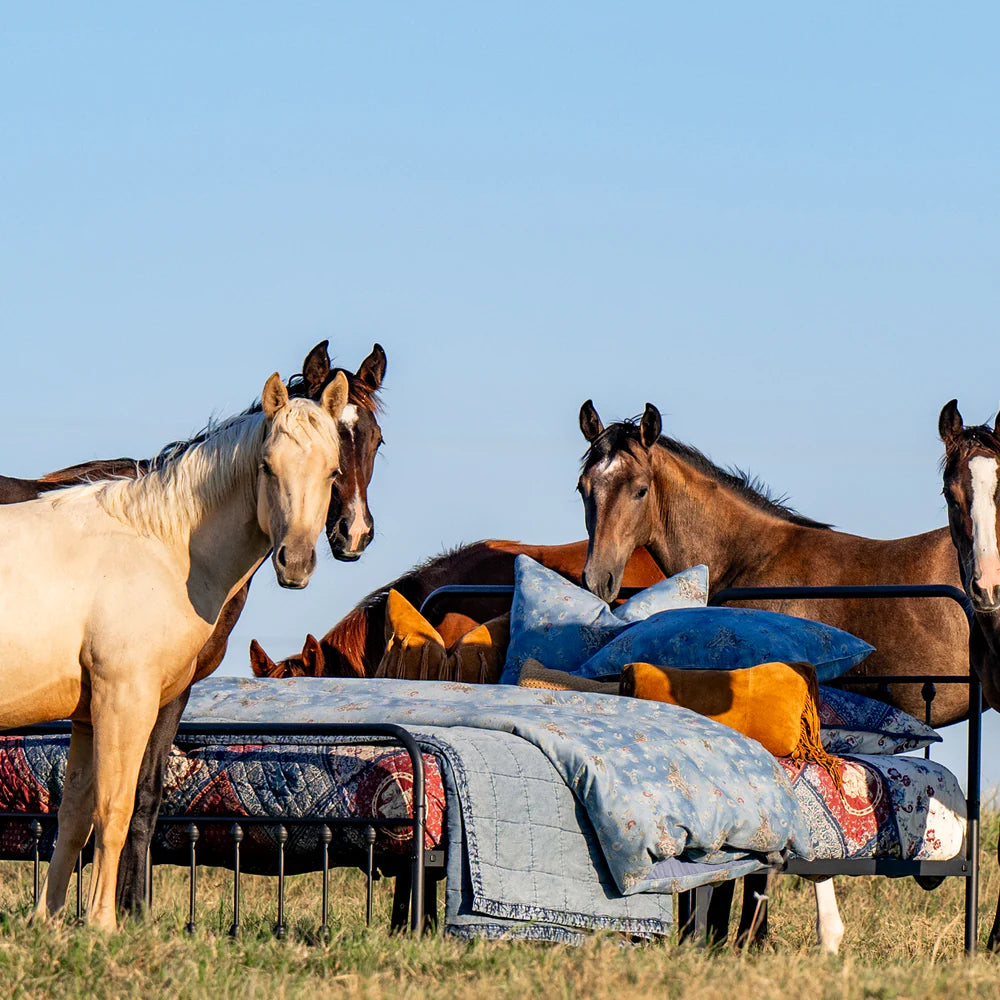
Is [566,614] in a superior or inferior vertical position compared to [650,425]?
inferior

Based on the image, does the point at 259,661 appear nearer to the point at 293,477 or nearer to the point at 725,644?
the point at 725,644

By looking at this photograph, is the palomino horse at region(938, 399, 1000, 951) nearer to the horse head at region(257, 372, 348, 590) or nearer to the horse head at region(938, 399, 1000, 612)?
the horse head at region(938, 399, 1000, 612)

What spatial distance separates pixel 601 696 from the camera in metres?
5.51

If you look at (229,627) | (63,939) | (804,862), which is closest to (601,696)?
(804,862)

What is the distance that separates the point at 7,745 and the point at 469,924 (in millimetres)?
1961

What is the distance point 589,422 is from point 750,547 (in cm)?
113

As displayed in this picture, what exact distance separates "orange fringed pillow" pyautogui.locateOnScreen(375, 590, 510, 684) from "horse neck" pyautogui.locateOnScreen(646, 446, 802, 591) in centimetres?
178

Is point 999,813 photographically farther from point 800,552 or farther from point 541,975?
point 541,975

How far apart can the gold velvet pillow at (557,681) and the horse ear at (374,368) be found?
4.23 ft

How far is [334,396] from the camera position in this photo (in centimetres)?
477

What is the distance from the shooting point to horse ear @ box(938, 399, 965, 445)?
20.0 ft

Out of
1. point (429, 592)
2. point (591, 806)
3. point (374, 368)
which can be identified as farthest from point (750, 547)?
point (591, 806)

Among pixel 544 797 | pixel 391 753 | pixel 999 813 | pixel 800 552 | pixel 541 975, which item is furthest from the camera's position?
pixel 999 813

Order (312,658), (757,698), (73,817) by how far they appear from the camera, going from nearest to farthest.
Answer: (73,817), (757,698), (312,658)
